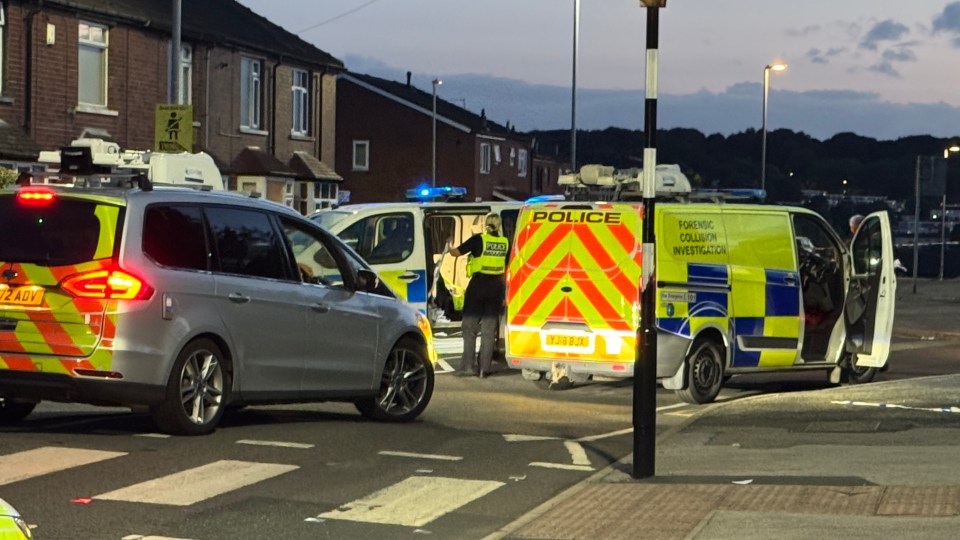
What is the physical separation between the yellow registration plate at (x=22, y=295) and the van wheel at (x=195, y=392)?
3.43ft

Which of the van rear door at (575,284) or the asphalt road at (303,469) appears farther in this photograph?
the van rear door at (575,284)

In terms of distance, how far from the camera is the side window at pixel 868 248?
657 inches

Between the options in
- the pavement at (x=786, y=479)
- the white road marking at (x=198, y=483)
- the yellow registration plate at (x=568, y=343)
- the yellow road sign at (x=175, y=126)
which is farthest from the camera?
the yellow road sign at (x=175, y=126)

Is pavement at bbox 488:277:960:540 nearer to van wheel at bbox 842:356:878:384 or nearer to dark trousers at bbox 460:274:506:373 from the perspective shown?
van wheel at bbox 842:356:878:384

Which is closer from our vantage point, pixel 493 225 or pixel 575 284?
pixel 575 284

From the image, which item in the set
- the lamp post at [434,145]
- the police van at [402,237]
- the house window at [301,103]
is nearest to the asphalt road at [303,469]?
the police van at [402,237]

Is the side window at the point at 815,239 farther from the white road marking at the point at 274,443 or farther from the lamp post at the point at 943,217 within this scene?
the lamp post at the point at 943,217

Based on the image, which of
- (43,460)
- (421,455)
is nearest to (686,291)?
(421,455)

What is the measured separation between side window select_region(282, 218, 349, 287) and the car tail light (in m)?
1.76

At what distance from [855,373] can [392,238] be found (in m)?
6.65

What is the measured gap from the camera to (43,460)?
33.3ft

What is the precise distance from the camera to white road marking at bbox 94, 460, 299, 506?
29.8 feet

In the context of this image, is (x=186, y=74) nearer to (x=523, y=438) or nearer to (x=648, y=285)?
(x=523, y=438)

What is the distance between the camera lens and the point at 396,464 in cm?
1072
